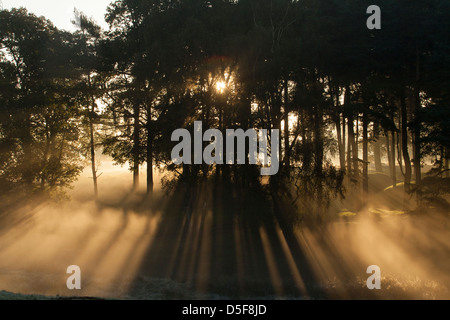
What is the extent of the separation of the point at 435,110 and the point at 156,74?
67.3 feet

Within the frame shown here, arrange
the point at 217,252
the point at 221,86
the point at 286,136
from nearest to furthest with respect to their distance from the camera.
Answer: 1. the point at 217,252
2. the point at 286,136
3. the point at 221,86

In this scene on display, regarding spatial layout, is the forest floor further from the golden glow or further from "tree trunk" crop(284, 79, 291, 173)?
the golden glow

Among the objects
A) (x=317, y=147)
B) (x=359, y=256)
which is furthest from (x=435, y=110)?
(x=359, y=256)

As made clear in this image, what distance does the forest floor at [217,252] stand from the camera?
62.2 feet

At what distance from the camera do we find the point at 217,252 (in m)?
24.6

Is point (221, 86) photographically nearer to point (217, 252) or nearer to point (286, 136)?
point (286, 136)

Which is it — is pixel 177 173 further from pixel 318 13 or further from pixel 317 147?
pixel 318 13

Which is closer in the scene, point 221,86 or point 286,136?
point 286,136

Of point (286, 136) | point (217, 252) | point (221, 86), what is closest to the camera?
point (217, 252)

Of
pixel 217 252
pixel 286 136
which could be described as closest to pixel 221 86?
pixel 286 136

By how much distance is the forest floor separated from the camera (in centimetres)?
1897

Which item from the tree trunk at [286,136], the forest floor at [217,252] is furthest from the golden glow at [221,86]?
the forest floor at [217,252]

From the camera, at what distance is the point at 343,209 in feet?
116

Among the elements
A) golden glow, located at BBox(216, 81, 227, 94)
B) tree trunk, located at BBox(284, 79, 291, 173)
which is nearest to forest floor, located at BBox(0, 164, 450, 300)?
tree trunk, located at BBox(284, 79, 291, 173)
